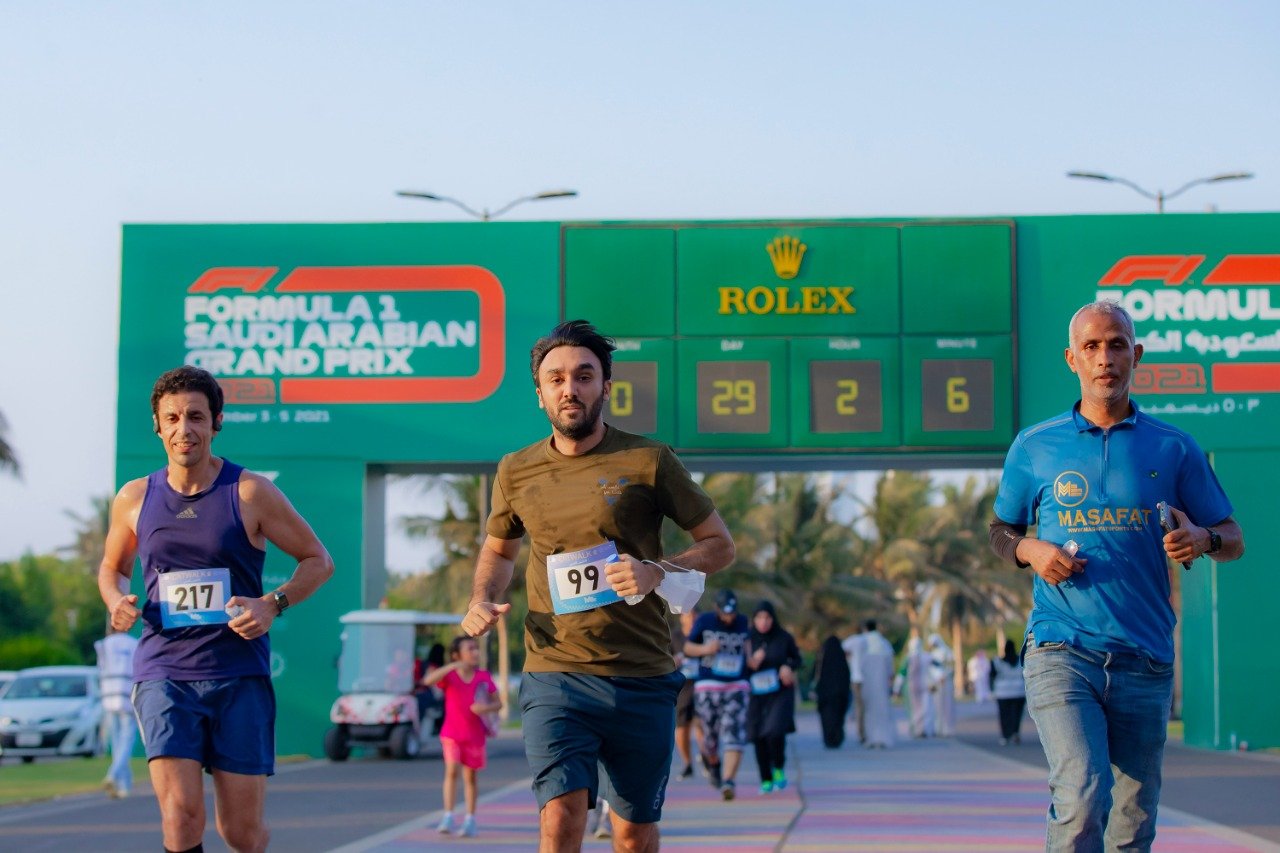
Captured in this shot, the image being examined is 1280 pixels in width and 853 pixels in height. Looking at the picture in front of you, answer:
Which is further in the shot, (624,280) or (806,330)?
(624,280)

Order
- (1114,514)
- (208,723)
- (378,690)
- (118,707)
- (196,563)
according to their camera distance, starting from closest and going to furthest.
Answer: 1. (1114,514)
2. (208,723)
3. (196,563)
4. (118,707)
5. (378,690)

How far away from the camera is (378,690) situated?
22828 millimetres

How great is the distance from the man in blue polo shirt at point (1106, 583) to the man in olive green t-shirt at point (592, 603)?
3.60ft

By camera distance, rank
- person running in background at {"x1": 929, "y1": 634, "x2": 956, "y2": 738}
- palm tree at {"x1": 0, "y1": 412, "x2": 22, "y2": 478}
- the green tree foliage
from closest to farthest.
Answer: person running in background at {"x1": 929, "y1": 634, "x2": 956, "y2": 738} < palm tree at {"x1": 0, "y1": 412, "x2": 22, "y2": 478} < the green tree foliage

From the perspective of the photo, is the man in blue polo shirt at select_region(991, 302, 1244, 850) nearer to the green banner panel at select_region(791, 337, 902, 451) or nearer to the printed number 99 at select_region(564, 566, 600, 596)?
the printed number 99 at select_region(564, 566, 600, 596)

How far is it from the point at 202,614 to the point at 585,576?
1500 millimetres

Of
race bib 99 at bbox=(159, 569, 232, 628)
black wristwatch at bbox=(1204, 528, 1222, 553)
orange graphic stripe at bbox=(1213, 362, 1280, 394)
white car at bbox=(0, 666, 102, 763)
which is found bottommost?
white car at bbox=(0, 666, 102, 763)

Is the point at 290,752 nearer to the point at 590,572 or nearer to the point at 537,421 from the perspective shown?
the point at 537,421

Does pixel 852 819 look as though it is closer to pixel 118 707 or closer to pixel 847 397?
pixel 118 707

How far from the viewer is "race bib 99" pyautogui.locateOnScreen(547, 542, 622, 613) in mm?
5977

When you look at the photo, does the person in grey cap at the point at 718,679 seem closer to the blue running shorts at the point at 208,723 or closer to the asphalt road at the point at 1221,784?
the asphalt road at the point at 1221,784

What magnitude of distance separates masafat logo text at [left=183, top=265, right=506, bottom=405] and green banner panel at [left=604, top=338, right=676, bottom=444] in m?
1.68

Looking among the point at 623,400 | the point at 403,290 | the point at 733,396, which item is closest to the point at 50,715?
the point at 403,290

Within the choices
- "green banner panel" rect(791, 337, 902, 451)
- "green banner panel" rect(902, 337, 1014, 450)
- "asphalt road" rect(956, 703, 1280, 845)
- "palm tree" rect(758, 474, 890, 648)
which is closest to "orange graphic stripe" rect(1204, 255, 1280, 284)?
"green banner panel" rect(902, 337, 1014, 450)
